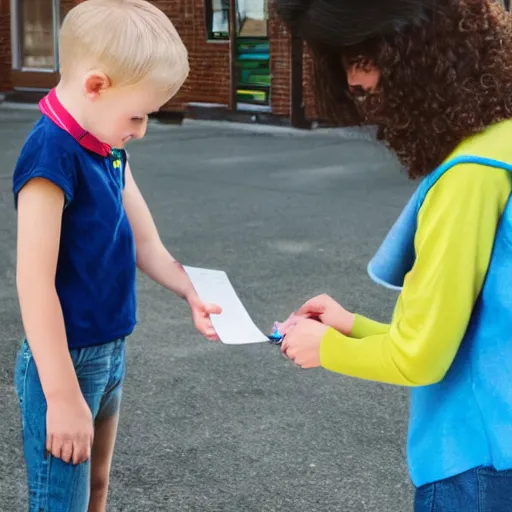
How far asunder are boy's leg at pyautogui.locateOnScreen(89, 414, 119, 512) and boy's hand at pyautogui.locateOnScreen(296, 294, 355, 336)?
505mm

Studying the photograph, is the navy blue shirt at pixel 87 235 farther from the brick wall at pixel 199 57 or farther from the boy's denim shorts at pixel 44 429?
the brick wall at pixel 199 57

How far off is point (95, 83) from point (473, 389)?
825 mm

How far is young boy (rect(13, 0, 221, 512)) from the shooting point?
5.92 ft

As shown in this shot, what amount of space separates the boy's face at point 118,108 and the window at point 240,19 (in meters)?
15.4

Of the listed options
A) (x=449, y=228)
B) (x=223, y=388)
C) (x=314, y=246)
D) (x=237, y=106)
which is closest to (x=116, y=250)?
(x=449, y=228)

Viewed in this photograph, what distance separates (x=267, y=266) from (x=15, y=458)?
121 inches

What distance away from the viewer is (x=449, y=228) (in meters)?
1.54

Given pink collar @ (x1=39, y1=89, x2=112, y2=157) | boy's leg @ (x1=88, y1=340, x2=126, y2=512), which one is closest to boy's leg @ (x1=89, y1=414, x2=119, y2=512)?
boy's leg @ (x1=88, y1=340, x2=126, y2=512)

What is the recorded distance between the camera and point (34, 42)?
70.3ft

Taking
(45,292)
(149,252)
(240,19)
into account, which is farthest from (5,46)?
(45,292)

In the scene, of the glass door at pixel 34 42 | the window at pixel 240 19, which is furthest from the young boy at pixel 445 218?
the glass door at pixel 34 42

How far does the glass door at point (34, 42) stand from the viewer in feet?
68.7

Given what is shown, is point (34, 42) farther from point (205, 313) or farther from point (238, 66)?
point (205, 313)

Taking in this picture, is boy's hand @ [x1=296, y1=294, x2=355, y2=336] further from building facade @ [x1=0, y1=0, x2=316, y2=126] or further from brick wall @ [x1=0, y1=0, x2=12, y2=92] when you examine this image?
brick wall @ [x1=0, y1=0, x2=12, y2=92]
